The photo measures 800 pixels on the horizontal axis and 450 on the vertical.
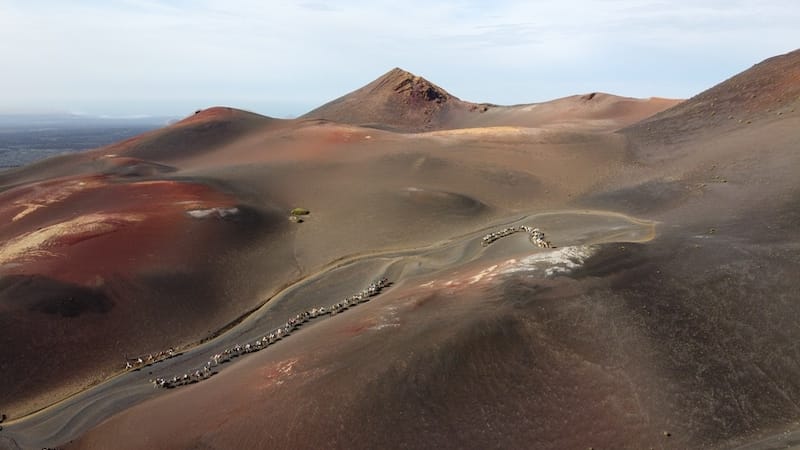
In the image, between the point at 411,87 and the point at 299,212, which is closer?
the point at 299,212

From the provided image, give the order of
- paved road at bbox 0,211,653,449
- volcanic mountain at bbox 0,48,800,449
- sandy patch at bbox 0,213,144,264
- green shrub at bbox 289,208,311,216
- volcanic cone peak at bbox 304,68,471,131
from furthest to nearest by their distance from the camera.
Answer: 1. volcanic cone peak at bbox 304,68,471,131
2. green shrub at bbox 289,208,311,216
3. sandy patch at bbox 0,213,144,264
4. paved road at bbox 0,211,653,449
5. volcanic mountain at bbox 0,48,800,449

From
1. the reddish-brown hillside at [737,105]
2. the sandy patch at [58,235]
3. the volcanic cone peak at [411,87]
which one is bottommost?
the sandy patch at [58,235]

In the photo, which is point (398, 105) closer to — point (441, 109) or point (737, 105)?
point (441, 109)

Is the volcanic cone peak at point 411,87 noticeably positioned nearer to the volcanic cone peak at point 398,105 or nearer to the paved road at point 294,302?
the volcanic cone peak at point 398,105

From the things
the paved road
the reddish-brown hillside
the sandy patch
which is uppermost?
the reddish-brown hillside

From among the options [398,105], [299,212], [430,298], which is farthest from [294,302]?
[398,105]

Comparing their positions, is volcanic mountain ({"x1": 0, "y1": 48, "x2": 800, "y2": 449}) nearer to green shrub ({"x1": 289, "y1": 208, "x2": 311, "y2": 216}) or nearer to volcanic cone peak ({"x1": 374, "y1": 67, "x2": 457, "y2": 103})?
green shrub ({"x1": 289, "y1": 208, "x2": 311, "y2": 216})

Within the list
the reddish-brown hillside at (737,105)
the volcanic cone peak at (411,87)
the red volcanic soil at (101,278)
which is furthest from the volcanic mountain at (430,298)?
the volcanic cone peak at (411,87)

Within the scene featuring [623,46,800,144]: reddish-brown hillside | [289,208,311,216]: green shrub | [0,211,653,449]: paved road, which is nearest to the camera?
[0,211,653,449]: paved road

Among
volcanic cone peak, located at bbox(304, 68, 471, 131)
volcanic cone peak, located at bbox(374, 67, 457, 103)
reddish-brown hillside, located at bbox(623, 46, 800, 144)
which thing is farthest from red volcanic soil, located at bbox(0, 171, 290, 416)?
volcanic cone peak, located at bbox(374, 67, 457, 103)
